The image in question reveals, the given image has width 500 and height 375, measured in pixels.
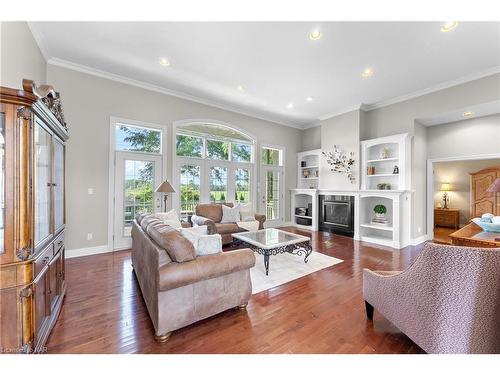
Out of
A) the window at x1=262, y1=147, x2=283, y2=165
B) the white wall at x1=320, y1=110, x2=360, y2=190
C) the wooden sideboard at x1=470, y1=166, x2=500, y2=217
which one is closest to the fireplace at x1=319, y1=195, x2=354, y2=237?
the white wall at x1=320, y1=110, x2=360, y2=190

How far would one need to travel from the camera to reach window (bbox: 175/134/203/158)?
523cm

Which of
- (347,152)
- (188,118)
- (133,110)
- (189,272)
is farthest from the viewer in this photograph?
(347,152)

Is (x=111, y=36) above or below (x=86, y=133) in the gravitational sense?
above

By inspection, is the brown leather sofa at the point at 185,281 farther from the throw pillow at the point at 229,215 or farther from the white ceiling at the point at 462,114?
the white ceiling at the point at 462,114

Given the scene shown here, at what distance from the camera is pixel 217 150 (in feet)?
19.3

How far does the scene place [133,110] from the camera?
455cm

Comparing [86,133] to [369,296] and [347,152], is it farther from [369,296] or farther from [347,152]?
[347,152]

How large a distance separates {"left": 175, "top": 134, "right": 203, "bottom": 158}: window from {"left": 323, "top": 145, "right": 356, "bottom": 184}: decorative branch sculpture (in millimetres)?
3686

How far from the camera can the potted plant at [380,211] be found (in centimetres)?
529

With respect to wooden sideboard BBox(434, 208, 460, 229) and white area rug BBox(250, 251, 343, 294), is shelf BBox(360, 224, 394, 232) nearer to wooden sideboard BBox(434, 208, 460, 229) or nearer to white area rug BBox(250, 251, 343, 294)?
white area rug BBox(250, 251, 343, 294)

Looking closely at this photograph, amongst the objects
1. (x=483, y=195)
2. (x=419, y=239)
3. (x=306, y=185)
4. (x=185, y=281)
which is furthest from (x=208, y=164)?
(x=483, y=195)

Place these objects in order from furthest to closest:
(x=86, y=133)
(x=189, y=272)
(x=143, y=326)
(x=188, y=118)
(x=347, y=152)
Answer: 1. (x=347, y=152)
2. (x=188, y=118)
3. (x=86, y=133)
4. (x=143, y=326)
5. (x=189, y=272)
